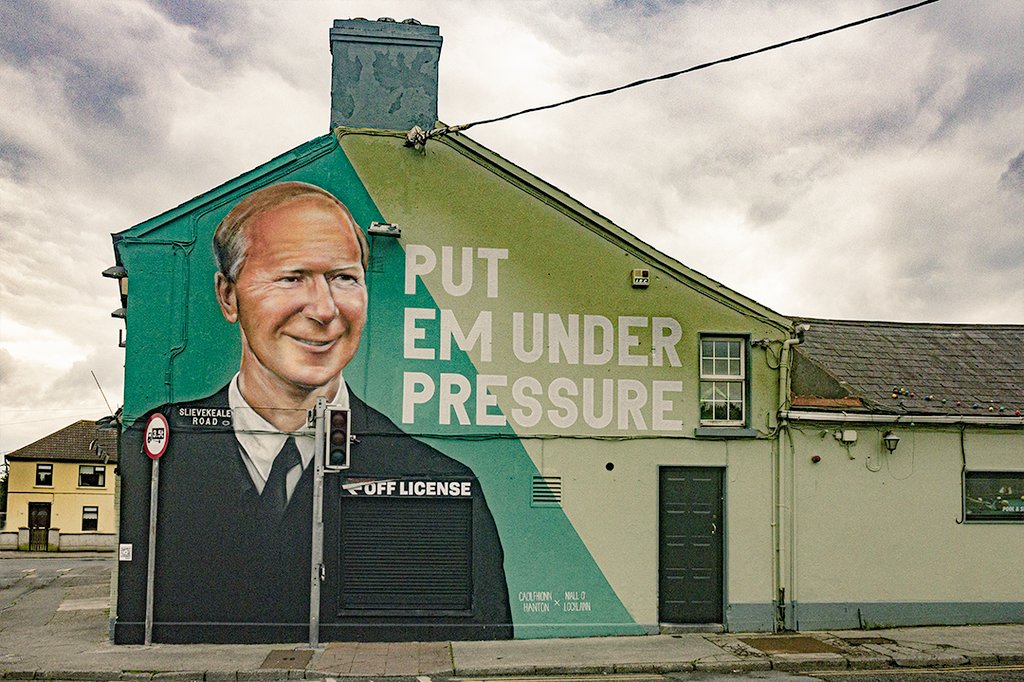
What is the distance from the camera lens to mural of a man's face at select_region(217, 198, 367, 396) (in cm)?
1542

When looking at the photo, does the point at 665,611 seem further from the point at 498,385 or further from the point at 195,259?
the point at 195,259

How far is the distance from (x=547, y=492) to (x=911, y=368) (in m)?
7.80

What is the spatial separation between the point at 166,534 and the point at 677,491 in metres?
8.38

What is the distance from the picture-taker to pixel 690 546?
16156mm

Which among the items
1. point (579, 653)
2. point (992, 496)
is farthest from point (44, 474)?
point (992, 496)

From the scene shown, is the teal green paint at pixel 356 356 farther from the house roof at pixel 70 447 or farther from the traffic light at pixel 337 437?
the house roof at pixel 70 447

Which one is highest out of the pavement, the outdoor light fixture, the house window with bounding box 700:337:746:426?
the outdoor light fixture

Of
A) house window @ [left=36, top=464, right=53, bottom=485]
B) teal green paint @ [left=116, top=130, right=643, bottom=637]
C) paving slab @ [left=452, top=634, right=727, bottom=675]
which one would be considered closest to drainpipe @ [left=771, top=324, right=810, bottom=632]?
paving slab @ [left=452, top=634, right=727, bottom=675]

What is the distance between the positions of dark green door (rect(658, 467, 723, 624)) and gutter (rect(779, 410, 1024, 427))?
173 cm

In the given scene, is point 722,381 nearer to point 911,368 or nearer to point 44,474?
point 911,368

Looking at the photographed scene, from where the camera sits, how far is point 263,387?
50.6 ft

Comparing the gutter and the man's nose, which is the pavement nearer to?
the gutter

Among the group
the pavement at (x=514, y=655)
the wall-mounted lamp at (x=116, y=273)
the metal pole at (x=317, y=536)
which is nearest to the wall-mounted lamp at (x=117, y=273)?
the wall-mounted lamp at (x=116, y=273)

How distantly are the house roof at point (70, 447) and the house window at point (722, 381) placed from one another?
168 feet
